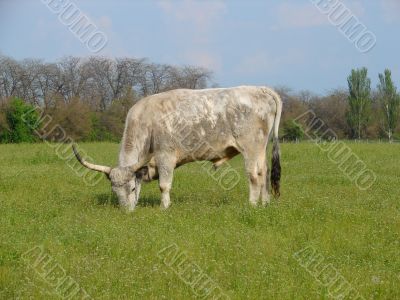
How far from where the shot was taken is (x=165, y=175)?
13.2 m

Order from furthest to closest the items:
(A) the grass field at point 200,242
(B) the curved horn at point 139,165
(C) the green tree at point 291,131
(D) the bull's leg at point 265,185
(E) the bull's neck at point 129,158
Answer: (C) the green tree at point 291,131 < (D) the bull's leg at point 265,185 < (E) the bull's neck at point 129,158 < (B) the curved horn at point 139,165 < (A) the grass field at point 200,242

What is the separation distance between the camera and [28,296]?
22.7 feet

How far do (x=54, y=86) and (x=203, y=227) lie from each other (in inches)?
2373

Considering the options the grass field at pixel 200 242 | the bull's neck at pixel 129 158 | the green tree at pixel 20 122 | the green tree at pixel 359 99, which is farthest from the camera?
the green tree at pixel 359 99

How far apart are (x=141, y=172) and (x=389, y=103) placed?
6175 cm

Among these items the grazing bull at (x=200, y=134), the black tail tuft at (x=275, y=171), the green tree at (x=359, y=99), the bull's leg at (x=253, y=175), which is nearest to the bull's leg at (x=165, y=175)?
the grazing bull at (x=200, y=134)

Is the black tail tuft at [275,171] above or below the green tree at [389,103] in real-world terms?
above

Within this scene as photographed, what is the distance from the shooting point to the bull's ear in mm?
13396

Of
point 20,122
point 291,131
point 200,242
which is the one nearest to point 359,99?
point 291,131

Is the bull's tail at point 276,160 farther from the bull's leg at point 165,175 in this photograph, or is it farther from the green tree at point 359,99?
the green tree at point 359,99

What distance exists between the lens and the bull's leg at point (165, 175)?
13102 millimetres

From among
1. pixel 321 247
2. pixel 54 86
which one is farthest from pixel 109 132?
pixel 321 247

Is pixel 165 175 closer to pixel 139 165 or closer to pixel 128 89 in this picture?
pixel 139 165

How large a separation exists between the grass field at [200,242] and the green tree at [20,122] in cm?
3573
